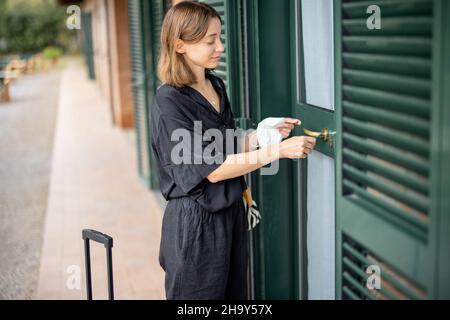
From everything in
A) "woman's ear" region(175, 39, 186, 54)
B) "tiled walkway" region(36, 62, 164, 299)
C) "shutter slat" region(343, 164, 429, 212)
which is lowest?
"tiled walkway" region(36, 62, 164, 299)

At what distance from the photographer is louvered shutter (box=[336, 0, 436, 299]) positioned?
149 cm

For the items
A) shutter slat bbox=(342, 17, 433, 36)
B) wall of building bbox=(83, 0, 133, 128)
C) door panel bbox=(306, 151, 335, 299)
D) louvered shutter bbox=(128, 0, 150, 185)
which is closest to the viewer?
shutter slat bbox=(342, 17, 433, 36)

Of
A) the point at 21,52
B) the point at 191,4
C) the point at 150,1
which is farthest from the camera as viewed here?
the point at 21,52

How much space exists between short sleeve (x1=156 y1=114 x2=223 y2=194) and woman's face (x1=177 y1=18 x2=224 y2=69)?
0.22 meters

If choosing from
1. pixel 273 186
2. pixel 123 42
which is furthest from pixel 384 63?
pixel 123 42

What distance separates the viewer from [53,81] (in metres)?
22.3

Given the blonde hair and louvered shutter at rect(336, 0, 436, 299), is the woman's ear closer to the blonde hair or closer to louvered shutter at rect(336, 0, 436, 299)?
the blonde hair

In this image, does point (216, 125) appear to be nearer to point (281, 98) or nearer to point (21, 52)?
point (281, 98)

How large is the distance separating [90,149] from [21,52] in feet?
84.4

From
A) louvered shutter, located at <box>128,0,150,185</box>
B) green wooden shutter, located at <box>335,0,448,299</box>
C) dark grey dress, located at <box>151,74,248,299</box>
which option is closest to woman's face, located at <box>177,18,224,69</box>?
dark grey dress, located at <box>151,74,248,299</box>

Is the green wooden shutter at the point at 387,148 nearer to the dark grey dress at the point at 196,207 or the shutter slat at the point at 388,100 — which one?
the shutter slat at the point at 388,100

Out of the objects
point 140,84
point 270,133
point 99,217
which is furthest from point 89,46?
point 270,133
